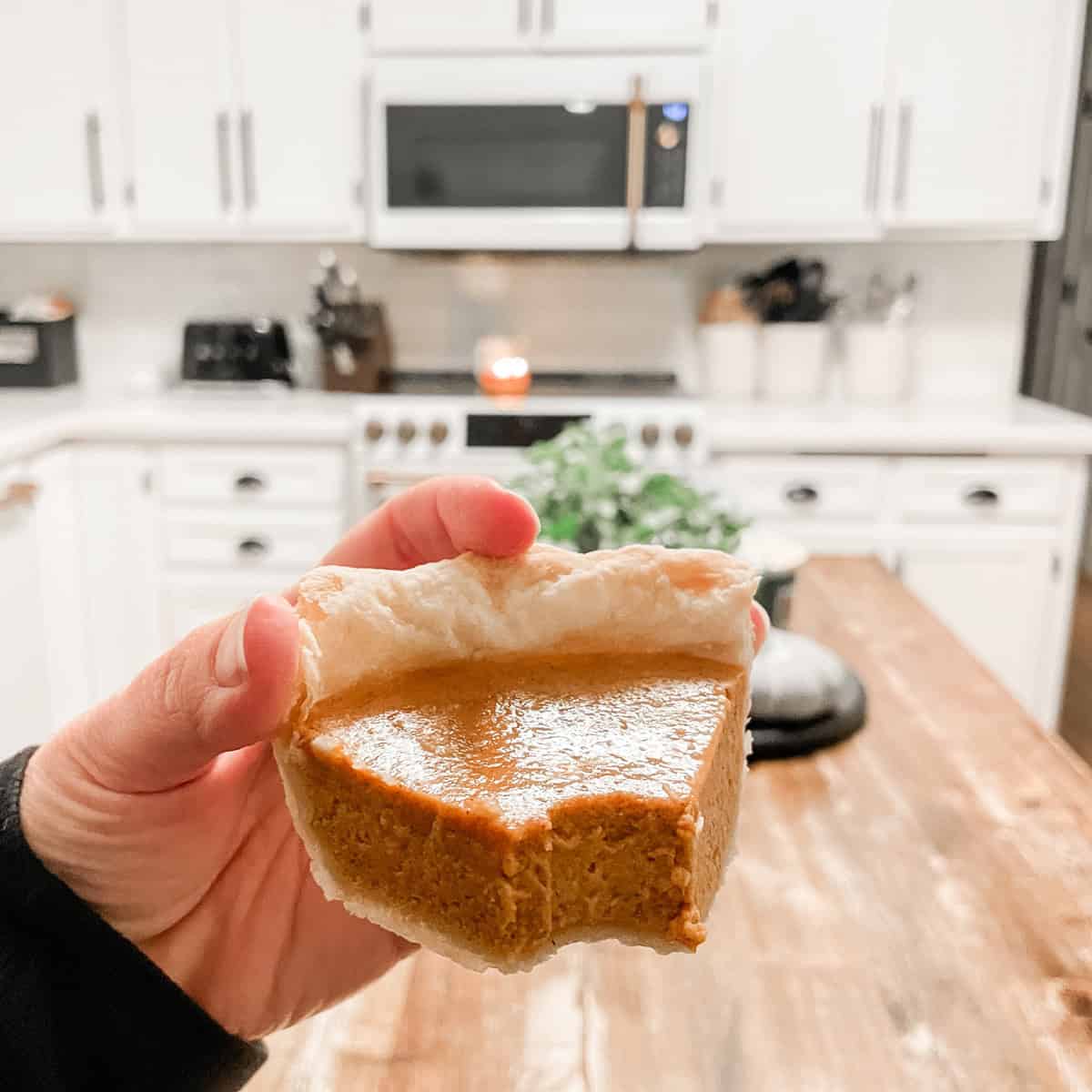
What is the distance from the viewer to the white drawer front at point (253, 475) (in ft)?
9.18

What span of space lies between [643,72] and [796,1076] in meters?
2.64

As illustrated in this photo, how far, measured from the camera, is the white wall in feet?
10.9

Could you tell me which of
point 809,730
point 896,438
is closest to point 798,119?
point 896,438

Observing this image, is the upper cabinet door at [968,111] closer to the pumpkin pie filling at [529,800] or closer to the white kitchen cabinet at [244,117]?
the white kitchen cabinet at [244,117]

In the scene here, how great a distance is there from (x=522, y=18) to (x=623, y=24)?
272 mm

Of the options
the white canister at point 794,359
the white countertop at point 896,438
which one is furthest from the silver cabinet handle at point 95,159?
the white canister at point 794,359

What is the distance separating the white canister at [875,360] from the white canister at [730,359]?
298mm

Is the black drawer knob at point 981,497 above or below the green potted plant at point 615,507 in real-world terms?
below

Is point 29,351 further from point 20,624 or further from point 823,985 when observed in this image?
point 823,985

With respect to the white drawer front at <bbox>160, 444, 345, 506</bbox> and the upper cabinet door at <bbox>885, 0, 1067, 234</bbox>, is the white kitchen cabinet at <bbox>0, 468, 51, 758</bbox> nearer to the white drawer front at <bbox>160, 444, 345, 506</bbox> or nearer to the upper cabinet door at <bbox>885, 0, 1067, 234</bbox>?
the white drawer front at <bbox>160, 444, 345, 506</bbox>

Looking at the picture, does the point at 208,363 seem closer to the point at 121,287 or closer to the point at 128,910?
the point at 121,287

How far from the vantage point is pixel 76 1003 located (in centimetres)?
68

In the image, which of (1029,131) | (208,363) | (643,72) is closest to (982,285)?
(1029,131)

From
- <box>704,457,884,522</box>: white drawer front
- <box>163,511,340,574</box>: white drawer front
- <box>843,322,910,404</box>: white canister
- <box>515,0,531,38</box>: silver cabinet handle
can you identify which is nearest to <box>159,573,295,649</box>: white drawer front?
<box>163,511,340,574</box>: white drawer front
